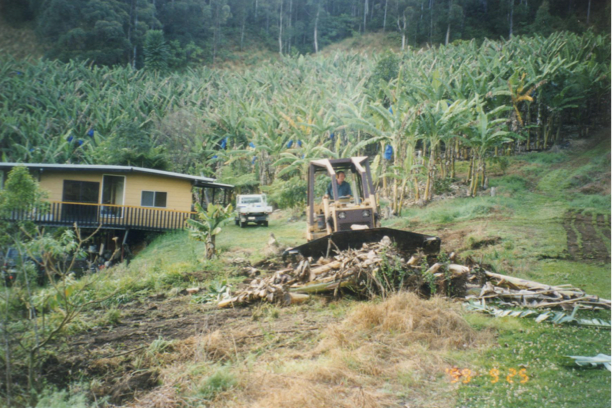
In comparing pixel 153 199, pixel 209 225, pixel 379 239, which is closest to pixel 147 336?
pixel 379 239

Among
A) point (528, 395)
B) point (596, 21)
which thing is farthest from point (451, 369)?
point (596, 21)

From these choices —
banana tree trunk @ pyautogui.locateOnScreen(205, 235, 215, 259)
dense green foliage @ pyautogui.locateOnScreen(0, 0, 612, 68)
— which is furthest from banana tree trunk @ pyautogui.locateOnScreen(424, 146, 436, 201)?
banana tree trunk @ pyautogui.locateOnScreen(205, 235, 215, 259)

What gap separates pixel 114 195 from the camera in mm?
17234

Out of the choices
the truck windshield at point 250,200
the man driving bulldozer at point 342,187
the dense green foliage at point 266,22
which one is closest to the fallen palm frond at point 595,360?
the man driving bulldozer at point 342,187

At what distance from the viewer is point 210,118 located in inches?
1017

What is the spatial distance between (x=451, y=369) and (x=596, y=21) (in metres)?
8.14

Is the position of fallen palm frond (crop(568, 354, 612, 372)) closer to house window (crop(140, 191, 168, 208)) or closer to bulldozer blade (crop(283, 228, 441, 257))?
bulldozer blade (crop(283, 228, 441, 257))

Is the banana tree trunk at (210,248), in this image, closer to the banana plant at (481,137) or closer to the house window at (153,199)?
the house window at (153,199)

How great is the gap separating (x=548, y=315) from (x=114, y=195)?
1555 centimetres

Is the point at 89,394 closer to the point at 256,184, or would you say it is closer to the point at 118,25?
the point at 256,184

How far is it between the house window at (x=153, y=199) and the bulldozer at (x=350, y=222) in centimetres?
958

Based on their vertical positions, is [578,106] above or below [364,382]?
above

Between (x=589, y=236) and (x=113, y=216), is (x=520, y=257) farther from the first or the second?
(x=113, y=216)

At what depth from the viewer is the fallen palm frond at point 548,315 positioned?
17.7 feet
